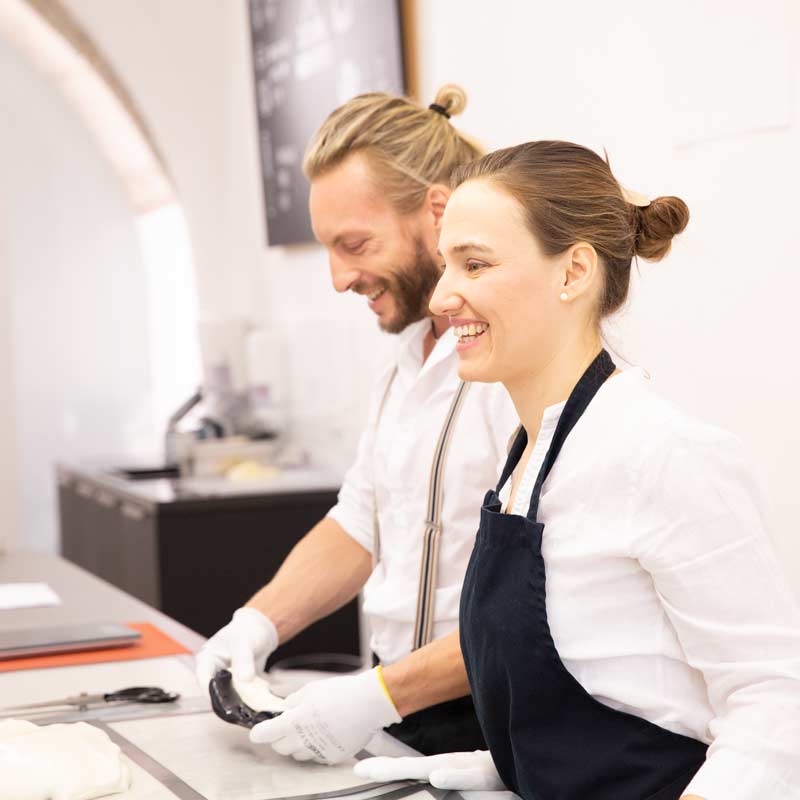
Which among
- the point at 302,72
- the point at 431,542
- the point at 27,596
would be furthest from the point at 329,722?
the point at 302,72

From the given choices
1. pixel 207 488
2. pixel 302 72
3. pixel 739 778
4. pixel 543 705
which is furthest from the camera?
pixel 302 72

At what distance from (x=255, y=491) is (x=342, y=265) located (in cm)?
186

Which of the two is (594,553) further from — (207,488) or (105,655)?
(207,488)

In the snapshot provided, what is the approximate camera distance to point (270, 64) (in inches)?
172

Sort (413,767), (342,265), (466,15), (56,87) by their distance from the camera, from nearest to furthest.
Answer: (413,767), (342,265), (466,15), (56,87)

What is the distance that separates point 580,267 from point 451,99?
0.75m

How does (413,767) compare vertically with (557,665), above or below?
below

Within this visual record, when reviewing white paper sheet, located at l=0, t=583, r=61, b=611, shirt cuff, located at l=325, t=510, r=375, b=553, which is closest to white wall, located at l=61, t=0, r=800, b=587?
shirt cuff, located at l=325, t=510, r=375, b=553

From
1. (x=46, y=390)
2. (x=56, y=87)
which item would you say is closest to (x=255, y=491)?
(x=46, y=390)

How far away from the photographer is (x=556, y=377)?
1291 mm

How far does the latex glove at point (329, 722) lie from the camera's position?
1373 millimetres

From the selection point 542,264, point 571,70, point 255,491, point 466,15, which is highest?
point 466,15

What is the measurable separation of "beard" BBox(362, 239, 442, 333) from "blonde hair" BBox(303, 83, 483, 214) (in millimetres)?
74

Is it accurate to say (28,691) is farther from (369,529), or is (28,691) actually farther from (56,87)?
(56,87)
